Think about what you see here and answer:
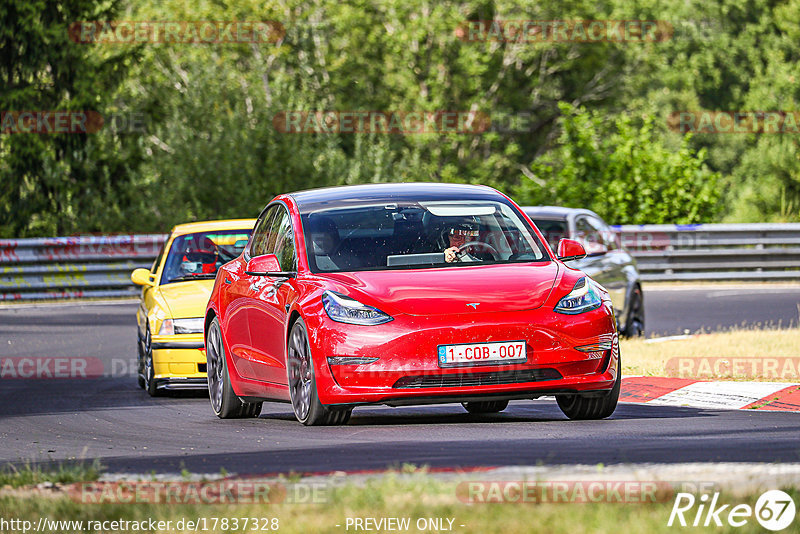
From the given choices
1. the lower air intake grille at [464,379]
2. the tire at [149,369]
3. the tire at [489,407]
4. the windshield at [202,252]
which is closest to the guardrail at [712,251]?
the windshield at [202,252]

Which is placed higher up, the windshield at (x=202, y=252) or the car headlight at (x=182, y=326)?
the windshield at (x=202, y=252)

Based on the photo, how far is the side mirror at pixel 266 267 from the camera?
10109mm

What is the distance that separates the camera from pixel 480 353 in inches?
363

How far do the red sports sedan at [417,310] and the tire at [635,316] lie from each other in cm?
813

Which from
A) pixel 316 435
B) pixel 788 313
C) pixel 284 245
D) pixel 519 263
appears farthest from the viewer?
pixel 788 313

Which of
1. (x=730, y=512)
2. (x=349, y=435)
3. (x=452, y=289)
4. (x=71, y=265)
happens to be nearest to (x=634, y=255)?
(x=71, y=265)

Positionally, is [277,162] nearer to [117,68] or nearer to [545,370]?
[117,68]

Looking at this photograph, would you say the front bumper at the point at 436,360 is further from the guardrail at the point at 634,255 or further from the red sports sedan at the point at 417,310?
the guardrail at the point at 634,255

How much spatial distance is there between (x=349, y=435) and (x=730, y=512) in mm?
3984

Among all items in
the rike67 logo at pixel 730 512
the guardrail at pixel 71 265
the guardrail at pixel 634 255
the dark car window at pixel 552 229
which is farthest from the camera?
the guardrail at pixel 634 255

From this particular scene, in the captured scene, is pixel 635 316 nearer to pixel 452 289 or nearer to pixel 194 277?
pixel 194 277

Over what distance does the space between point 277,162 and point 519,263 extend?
98.8ft

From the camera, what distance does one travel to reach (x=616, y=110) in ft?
204

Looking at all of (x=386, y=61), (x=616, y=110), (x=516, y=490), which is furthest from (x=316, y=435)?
(x=616, y=110)
